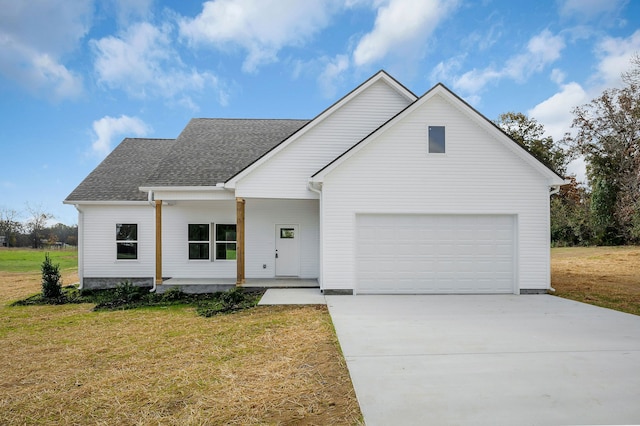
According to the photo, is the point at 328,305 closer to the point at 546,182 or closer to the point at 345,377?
the point at 345,377

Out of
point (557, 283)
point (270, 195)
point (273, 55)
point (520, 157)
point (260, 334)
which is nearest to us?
point (260, 334)

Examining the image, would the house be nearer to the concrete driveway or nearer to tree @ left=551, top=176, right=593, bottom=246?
the concrete driveway

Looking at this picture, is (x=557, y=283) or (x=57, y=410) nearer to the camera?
(x=57, y=410)

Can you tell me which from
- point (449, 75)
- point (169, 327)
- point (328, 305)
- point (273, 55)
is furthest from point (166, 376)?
point (449, 75)

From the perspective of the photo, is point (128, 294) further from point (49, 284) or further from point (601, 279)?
point (601, 279)

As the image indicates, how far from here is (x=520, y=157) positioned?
1073cm

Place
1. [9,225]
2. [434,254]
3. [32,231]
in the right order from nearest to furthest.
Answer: [434,254], [9,225], [32,231]

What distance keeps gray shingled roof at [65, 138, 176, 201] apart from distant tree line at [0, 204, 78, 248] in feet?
86.1

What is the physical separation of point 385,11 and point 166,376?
47.6ft

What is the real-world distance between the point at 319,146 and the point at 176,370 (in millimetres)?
8333

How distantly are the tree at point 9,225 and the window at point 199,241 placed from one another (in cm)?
3208

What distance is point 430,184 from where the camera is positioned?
1071 centimetres

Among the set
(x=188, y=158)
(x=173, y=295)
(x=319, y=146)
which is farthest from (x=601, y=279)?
(x=188, y=158)

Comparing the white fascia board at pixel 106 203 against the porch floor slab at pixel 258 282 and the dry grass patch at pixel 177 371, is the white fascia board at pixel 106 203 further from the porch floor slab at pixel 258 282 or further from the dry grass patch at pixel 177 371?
the dry grass patch at pixel 177 371
